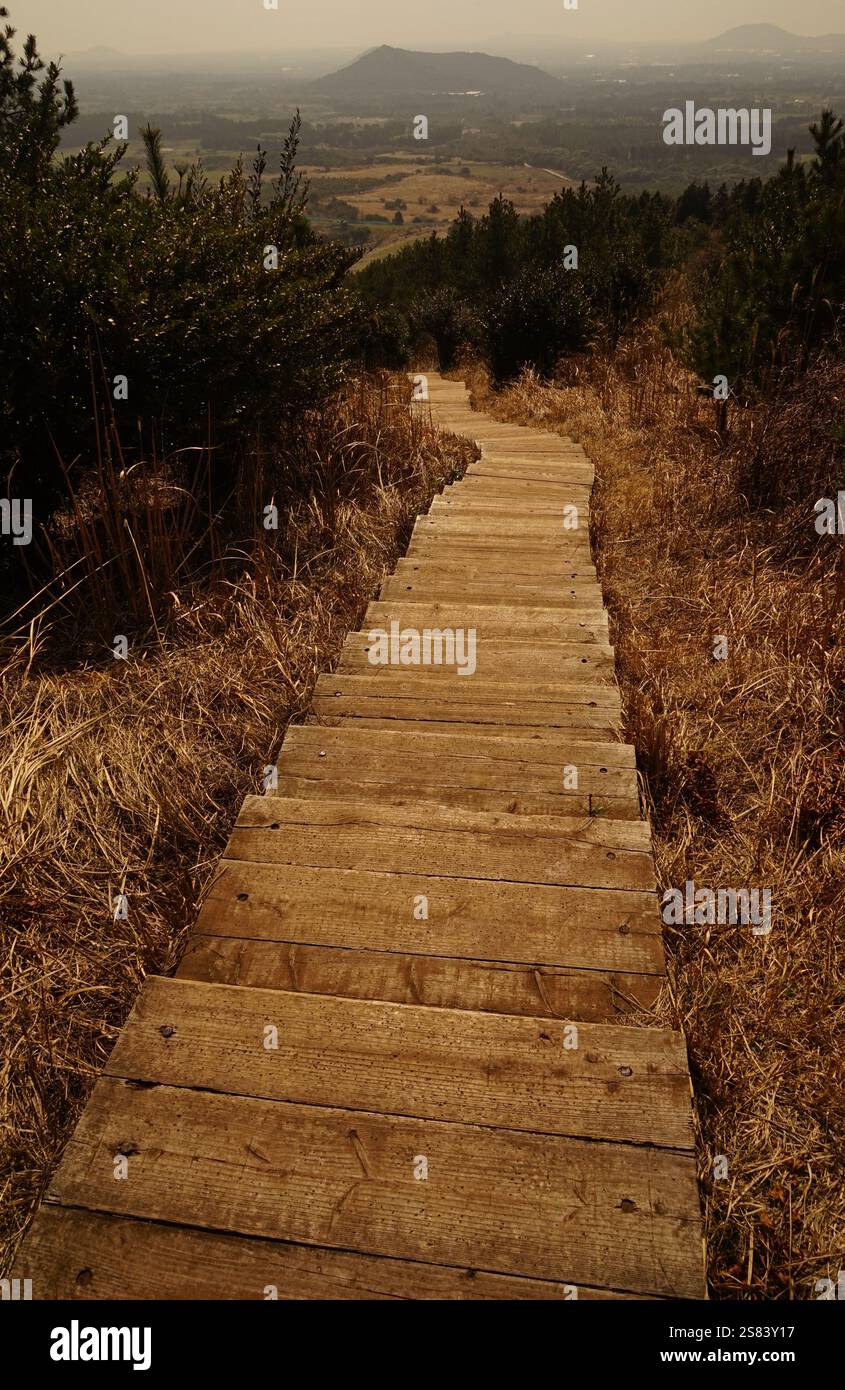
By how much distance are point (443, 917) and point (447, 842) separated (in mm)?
223

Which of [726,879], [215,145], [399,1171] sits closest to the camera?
[399,1171]

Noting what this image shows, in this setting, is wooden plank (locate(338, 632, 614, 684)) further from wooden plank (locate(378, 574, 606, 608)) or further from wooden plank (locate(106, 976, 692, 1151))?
wooden plank (locate(106, 976, 692, 1151))

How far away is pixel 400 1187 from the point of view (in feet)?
3.83

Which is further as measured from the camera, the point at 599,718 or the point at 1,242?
the point at 1,242

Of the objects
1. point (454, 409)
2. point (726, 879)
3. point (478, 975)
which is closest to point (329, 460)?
point (726, 879)

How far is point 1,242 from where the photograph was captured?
308 cm

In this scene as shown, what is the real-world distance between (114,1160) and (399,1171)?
16.5 inches

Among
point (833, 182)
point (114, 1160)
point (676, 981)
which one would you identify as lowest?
point (676, 981)

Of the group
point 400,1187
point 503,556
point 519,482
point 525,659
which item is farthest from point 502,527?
point 400,1187

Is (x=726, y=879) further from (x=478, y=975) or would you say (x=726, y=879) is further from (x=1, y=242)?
(x=1, y=242)

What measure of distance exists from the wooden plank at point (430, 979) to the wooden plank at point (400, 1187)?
273mm

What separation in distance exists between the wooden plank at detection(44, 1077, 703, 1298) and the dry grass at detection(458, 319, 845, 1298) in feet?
1.08

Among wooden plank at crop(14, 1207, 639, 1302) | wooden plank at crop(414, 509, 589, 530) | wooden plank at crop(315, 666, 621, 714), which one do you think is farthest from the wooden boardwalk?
wooden plank at crop(414, 509, 589, 530)

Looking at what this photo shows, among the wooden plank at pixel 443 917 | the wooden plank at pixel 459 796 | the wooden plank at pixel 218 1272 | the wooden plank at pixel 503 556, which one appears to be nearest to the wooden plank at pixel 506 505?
the wooden plank at pixel 503 556
